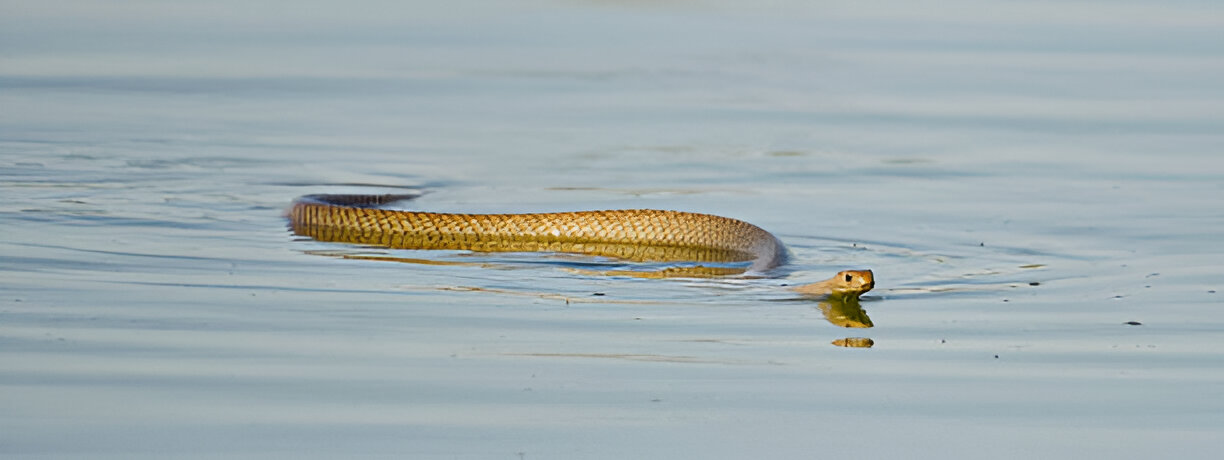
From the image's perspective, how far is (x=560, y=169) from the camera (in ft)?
52.6

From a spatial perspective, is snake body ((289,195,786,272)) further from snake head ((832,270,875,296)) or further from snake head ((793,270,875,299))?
snake head ((832,270,875,296))

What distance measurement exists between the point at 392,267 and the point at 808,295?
235 centimetres

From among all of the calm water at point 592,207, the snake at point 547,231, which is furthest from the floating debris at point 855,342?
the snake at point 547,231

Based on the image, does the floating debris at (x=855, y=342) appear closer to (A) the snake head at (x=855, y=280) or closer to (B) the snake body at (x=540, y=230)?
(A) the snake head at (x=855, y=280)

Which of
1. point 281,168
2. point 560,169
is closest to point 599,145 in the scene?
point 560,169

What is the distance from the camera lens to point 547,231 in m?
13.4

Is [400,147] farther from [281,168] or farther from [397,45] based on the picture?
[397,45]

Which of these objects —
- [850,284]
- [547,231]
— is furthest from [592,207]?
[850,284]

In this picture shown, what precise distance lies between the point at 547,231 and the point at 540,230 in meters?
0.05

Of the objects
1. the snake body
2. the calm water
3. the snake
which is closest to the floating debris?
the calm water

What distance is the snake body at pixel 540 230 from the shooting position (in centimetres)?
1291

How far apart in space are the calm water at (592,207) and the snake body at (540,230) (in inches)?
16.2

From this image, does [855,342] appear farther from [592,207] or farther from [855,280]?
[592,207]

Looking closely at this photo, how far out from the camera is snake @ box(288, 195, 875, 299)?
1282 cm
